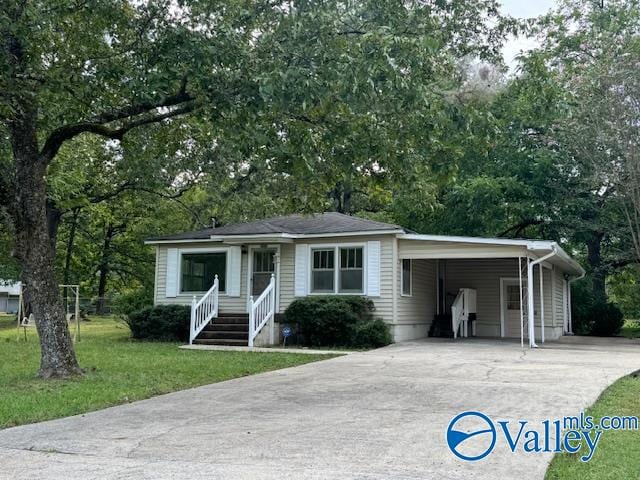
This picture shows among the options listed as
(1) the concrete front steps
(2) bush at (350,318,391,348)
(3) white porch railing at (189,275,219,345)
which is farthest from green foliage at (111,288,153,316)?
(2) bush at (350,318,391,348)

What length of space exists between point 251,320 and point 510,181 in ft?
36.9

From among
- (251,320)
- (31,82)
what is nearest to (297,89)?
(31,82)

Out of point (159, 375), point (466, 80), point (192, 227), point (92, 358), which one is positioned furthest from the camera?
point (192, 227)

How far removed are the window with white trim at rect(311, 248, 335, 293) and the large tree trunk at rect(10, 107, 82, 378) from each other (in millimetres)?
8063

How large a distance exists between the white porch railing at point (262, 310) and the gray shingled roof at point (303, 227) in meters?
1.44

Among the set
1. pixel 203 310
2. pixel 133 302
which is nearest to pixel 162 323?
pixel 203 310

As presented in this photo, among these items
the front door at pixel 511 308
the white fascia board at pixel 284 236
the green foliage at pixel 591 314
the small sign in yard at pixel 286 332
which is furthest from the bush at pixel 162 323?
the green foliage at pixel 591 314

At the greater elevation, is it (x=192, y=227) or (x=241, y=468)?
(x=192, y=227)

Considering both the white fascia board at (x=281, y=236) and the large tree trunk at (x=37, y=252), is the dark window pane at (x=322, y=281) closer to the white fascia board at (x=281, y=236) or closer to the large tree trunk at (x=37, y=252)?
the white fascia board at (x=281, y=236)

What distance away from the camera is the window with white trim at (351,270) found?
15.7m

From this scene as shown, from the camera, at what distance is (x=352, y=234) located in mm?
15461

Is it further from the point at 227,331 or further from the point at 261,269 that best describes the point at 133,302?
the point at 261,269

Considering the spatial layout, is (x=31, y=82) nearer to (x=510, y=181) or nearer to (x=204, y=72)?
(x=204, y=72)

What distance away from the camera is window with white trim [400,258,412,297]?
15789mm
